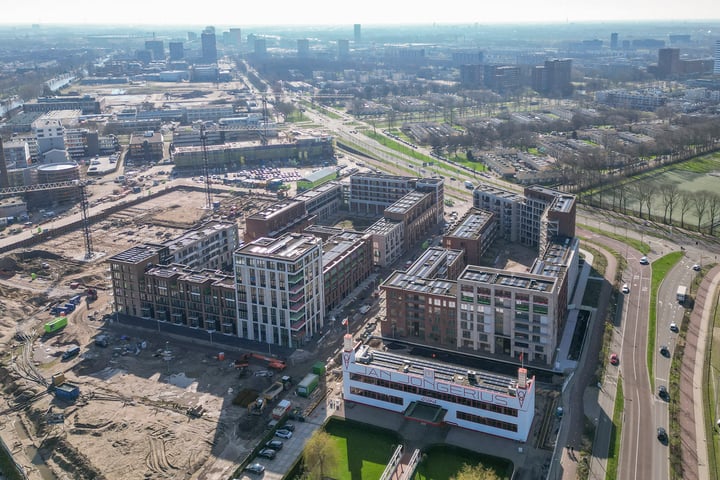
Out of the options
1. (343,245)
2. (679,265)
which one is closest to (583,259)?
(679,265)

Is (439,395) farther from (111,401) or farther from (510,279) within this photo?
(111,401)

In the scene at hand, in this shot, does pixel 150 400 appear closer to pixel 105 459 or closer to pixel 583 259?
pixel 105 459

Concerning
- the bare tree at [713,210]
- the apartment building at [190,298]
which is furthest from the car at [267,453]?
the bare tree at [713,210]

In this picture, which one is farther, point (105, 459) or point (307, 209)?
point (307, 209)

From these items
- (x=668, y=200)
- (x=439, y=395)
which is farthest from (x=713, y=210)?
(x=439, y=395)

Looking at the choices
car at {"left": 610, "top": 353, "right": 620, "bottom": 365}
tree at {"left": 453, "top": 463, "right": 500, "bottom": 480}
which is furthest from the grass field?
tree at {"left": 453, "top": 463, "right": 500, "bottom": 480}

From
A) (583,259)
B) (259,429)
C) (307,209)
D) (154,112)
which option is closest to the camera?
(259,429)
